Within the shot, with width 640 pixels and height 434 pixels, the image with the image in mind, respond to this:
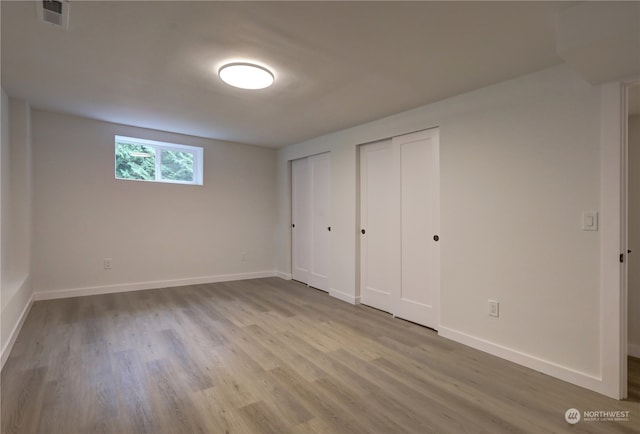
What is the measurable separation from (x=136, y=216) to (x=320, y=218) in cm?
268

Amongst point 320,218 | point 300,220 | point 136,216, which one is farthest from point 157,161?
point 320,218

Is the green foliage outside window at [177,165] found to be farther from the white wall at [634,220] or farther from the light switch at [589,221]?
the white wall at [634,220]

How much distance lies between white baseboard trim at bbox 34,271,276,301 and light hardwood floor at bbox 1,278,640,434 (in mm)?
572

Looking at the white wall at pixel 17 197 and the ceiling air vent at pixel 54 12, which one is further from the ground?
the ceiling air vent at pixel 54 12

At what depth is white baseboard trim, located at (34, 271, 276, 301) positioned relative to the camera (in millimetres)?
3945

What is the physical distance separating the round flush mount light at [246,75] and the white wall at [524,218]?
168 cm

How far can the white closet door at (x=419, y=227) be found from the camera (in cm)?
319

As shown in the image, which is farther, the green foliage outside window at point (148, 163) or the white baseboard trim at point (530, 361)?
the green foliage outside window at point (148, 163)

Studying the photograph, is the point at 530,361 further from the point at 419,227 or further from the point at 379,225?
the point at 379,225

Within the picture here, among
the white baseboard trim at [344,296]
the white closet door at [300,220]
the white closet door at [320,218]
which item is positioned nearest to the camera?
the white baseboard trim at [344,296]

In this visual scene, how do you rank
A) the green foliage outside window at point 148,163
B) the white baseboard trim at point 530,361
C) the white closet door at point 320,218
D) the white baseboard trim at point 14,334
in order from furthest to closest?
1. the white closet door at point 320,218
2. the green foliage outside window at point 148,163
3. the white baseboard trim at point 14,334
4. the white baseboard trim at point 530,361

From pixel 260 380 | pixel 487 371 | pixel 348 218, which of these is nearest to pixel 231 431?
pixel 260 380

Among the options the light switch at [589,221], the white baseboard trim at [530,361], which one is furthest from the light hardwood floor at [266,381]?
the light switch at [589,221]

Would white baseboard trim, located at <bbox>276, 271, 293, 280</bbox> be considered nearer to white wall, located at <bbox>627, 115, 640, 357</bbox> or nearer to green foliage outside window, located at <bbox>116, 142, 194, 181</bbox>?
green foliage outside window, located at <bbox>116, 142, 194, 181</bbox>
